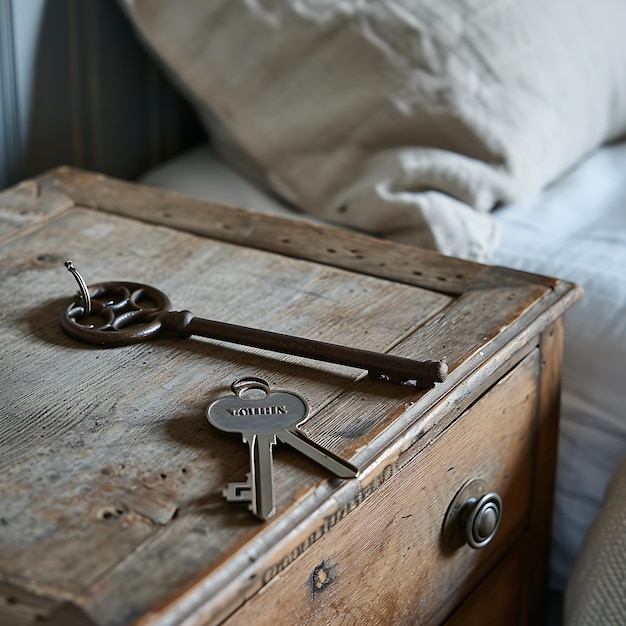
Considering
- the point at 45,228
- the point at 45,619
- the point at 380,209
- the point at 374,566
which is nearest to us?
the point at 45,619

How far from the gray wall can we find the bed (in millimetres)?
107

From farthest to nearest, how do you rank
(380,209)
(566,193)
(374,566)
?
1. (566,193)
2. (380,209)
3. (374,566)

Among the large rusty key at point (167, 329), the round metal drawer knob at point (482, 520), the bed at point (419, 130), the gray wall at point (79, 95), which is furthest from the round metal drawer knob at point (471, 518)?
the gray wall at point (79, 95)

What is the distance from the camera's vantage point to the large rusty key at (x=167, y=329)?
583mm

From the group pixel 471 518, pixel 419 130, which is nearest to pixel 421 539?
pixel 471 518

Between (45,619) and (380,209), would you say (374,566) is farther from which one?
(380,209)

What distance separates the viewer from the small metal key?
49cm

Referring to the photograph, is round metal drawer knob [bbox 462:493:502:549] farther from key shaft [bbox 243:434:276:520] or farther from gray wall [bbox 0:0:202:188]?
gray wall [bbox 0:0:202:188]

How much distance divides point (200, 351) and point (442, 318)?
6.8 inches

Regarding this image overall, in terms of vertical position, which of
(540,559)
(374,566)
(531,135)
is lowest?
(540,559)

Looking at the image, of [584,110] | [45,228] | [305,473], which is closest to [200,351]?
[305,473]

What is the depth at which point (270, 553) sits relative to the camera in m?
0.47

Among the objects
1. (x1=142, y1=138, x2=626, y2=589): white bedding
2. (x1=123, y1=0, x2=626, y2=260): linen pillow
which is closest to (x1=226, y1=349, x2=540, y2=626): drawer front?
(x1=142, y1=138, x2=626, y2=589): white bedding

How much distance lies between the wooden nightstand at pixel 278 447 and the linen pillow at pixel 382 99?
6.6 inches
